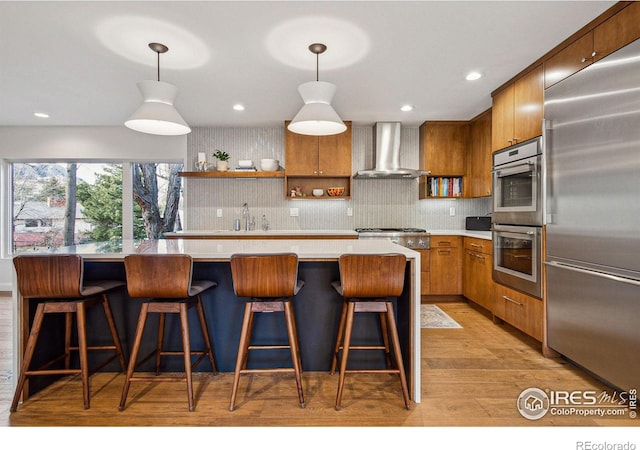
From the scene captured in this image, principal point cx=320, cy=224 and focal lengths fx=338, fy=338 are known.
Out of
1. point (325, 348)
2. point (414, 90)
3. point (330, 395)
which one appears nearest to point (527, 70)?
point (414, 90)

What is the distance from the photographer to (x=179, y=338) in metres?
2.32

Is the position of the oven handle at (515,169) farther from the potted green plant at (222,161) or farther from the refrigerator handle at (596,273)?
the potted green plant at (222,161)

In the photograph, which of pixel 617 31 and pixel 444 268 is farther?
pixel 444 268

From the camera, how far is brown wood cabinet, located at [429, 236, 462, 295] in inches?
167

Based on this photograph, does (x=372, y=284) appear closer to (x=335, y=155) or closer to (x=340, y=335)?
(x=340, y=335)

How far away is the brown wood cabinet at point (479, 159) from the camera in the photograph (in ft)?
13.2

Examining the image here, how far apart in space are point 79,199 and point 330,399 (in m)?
4.91

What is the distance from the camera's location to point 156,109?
7.39ft

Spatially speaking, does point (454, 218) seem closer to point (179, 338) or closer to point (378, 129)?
point (378, 129)

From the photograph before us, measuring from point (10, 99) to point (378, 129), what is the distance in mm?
4197

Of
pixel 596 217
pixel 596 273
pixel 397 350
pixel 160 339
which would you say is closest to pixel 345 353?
pixel 397 350

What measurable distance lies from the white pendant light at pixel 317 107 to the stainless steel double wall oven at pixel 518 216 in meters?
1.58

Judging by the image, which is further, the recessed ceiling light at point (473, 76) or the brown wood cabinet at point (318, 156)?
the brown wood cabinet at point (318, 156)

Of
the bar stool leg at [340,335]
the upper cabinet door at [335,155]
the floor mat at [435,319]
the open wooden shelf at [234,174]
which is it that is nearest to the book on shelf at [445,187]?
the upper cabinet door at [335,155]
